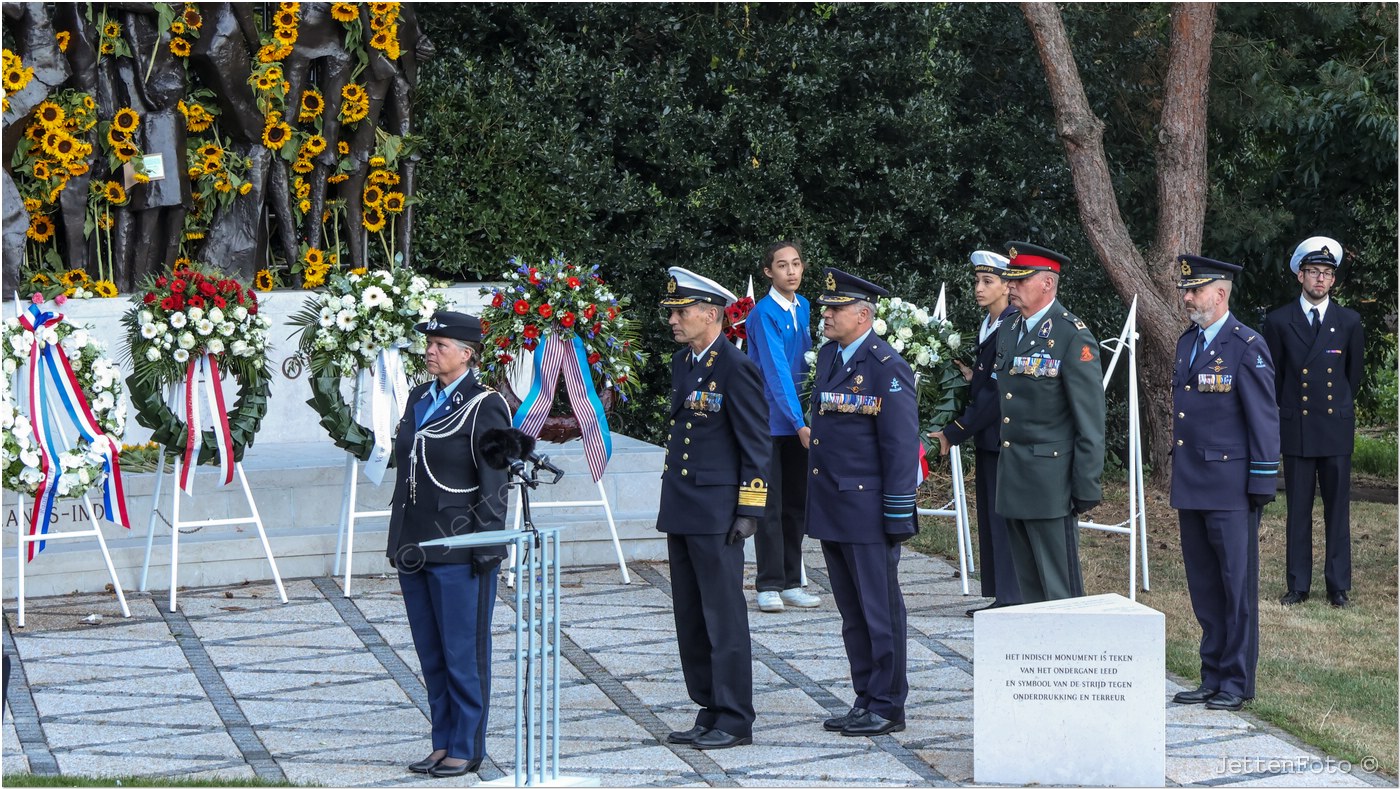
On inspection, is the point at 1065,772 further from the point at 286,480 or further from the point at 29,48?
the point at 29,48

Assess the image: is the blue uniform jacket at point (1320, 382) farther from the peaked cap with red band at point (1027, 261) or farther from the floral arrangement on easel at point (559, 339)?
the floral arrangement on easel at point (559, 339)

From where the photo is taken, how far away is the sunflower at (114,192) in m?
11.7

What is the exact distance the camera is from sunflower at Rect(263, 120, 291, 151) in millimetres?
12273

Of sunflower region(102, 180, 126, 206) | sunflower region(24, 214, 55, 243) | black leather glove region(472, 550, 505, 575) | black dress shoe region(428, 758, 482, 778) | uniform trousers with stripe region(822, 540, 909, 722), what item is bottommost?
black dress shoe region(428, 758, 482, 778)

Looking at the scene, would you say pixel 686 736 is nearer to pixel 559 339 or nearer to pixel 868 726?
pixel 868 726

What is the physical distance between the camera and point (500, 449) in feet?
17.7

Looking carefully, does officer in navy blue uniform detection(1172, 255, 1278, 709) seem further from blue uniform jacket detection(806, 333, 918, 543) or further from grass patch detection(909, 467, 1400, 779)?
blue uniform jacket detection(806, 333, 918, 543)

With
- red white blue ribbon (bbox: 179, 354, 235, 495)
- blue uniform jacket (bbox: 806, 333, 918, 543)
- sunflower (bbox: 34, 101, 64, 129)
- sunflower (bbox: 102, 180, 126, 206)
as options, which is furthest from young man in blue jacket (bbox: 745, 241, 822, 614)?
sunflower (bbox: 34, 101, 64, 129)

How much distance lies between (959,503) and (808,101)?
5.84 m

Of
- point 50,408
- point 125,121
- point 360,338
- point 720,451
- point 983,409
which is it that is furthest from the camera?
point 125,121

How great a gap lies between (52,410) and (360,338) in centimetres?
168

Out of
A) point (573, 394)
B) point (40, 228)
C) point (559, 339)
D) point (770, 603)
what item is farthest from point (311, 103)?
point (770, 603)

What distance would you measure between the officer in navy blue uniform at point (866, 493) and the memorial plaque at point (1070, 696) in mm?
739

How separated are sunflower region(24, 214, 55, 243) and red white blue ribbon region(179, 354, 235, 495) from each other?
3.81 m
